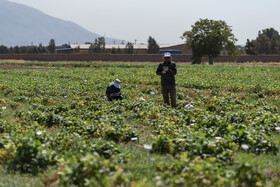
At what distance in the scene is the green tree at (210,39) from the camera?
57.0 meters

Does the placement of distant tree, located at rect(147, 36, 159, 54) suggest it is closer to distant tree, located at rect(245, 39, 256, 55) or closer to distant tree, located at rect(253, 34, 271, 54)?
distant tree, located at rect(245, 39, 256, 55)

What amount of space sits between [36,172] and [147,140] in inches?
121

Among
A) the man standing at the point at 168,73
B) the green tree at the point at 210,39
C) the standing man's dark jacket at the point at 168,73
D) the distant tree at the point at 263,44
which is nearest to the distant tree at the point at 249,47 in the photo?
the distant tree at the point at 263,44

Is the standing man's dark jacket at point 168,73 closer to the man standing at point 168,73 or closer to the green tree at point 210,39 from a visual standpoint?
the man standing at point 168,73

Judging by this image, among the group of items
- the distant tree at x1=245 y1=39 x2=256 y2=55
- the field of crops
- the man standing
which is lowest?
the field of crops

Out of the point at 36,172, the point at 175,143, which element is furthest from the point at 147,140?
the point at 36,172

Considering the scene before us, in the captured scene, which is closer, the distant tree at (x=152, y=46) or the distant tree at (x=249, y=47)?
the distant tree at (x=249, y=47)

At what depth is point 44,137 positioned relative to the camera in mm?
6566

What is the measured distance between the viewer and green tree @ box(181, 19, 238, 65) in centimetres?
5703

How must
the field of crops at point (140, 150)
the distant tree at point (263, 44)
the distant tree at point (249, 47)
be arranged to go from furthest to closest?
the distant tree at point (249, 47) < the distant tree at point (263, 44) < the field of crops at point (140, 150)

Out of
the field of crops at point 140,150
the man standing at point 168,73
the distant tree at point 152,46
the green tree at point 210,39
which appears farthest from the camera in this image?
the distant tree at point 152,46

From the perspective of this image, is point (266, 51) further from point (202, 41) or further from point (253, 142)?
point (253, 142)

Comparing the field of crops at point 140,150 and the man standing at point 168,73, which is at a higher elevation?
the man standing at point 168,73

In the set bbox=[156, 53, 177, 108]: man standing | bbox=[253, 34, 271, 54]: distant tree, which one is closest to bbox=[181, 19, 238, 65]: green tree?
bbox=[253, 34, 271, 54]: distant tree
